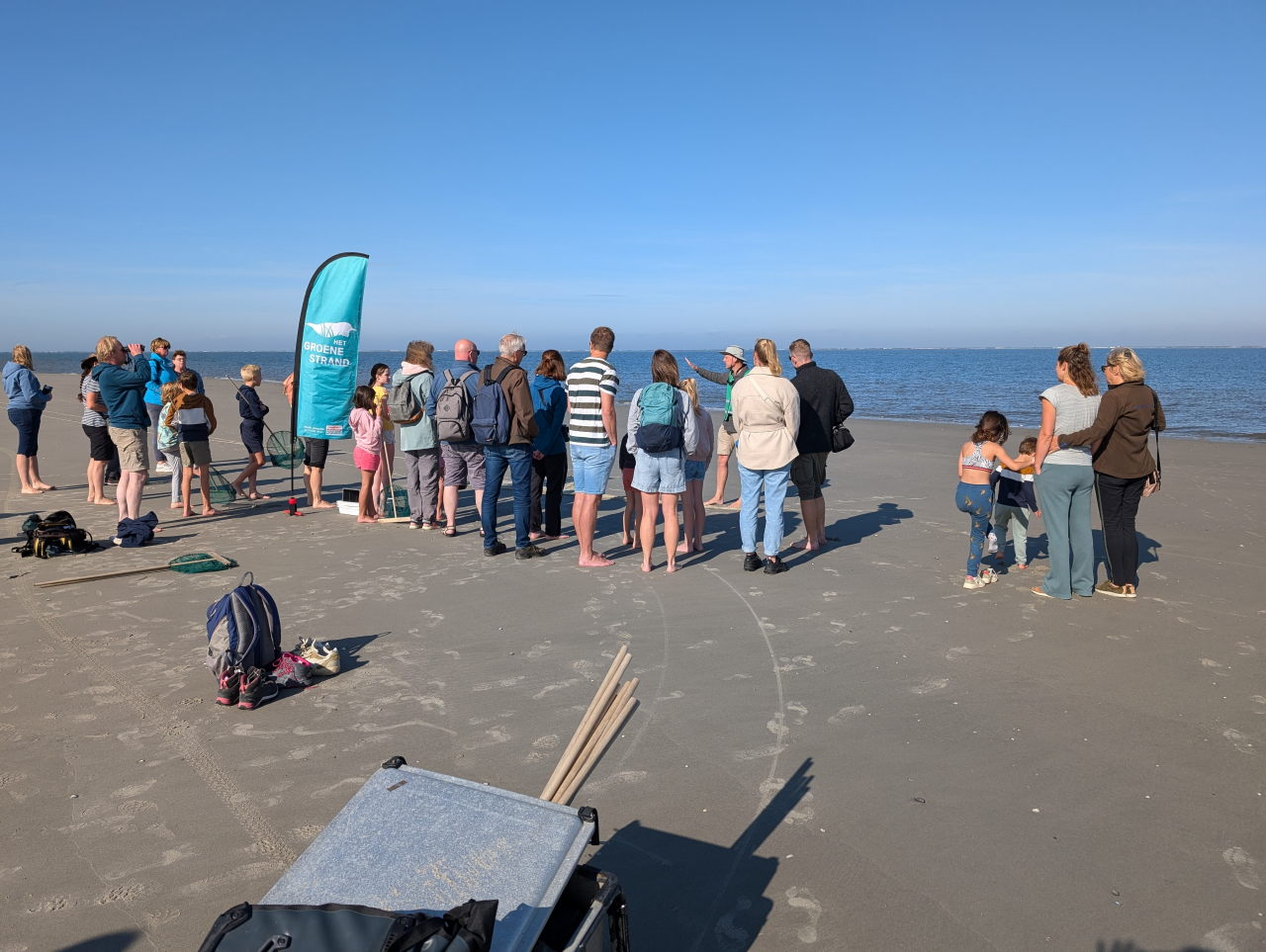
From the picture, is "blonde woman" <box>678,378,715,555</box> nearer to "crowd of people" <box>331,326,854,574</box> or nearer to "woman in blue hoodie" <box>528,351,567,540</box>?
"crowd of people" <box>331,326,854,574</box>

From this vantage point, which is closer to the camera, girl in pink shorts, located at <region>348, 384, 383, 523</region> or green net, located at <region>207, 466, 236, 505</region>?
girl in pink shorts, located at <region>348, 384, 383, 523</region>

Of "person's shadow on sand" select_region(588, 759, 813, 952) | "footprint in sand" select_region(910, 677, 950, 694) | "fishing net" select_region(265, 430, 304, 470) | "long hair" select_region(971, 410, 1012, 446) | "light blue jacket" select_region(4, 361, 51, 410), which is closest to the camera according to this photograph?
"person's shadow on sand" select_region(588, 759, 813, 952)

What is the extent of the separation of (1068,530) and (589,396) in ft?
12.6

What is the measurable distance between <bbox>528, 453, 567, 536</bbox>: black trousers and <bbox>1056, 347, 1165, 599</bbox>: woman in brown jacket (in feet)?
14.8

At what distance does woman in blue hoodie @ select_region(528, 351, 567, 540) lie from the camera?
816cm

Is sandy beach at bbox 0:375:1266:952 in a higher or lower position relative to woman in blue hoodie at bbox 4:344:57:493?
lower

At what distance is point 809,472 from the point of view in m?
7.53

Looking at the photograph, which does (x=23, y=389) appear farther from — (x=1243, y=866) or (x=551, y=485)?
(x=1243, y=866)

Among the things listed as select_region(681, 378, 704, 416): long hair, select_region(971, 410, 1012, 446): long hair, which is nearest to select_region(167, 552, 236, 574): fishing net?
select_region(681, 378, 704, 416): long hair

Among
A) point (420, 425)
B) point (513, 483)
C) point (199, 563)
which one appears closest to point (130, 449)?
point (199, 563)

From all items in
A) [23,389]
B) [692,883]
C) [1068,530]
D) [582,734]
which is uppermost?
[23,389]

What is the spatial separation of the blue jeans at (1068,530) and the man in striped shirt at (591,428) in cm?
343

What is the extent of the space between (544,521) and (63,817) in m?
5.72

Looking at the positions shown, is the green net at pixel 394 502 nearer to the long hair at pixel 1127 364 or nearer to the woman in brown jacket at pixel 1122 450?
the woman in brown jacket at pixel 1122 450
